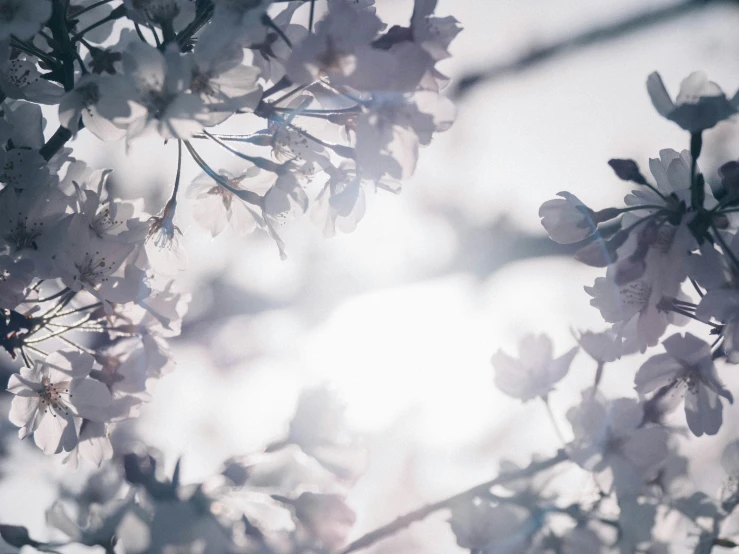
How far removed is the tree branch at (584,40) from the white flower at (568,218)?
2.44 meters

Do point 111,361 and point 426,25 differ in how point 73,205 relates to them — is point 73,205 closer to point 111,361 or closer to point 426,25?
point 111,361

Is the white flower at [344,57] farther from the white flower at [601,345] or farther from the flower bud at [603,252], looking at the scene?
the white flower at [601,345]

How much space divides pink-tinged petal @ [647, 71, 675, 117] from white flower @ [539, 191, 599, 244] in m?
0.24

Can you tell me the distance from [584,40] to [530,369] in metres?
2.37

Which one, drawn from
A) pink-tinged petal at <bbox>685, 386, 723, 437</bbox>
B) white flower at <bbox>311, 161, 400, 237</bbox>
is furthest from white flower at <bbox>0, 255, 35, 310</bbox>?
pink-tinged petal at <bbox>685, 386, 723, 437</bbox>

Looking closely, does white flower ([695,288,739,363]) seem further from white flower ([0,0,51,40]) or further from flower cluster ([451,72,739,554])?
white flower ([0,0,51,40])

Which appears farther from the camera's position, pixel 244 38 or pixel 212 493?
pixel 212 493

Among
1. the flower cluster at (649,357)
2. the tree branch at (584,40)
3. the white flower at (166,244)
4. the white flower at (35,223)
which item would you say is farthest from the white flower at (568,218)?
the tree branch at (584,40)

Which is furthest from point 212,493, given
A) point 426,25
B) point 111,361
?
point 426,25

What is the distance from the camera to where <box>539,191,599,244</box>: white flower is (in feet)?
4.16

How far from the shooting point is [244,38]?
0.98 metres

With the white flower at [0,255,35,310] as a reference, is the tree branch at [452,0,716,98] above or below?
above

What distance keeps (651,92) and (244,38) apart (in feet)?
2.50

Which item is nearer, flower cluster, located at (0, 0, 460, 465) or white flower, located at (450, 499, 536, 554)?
flower cluster, located at (0, 0, 460, 465)
